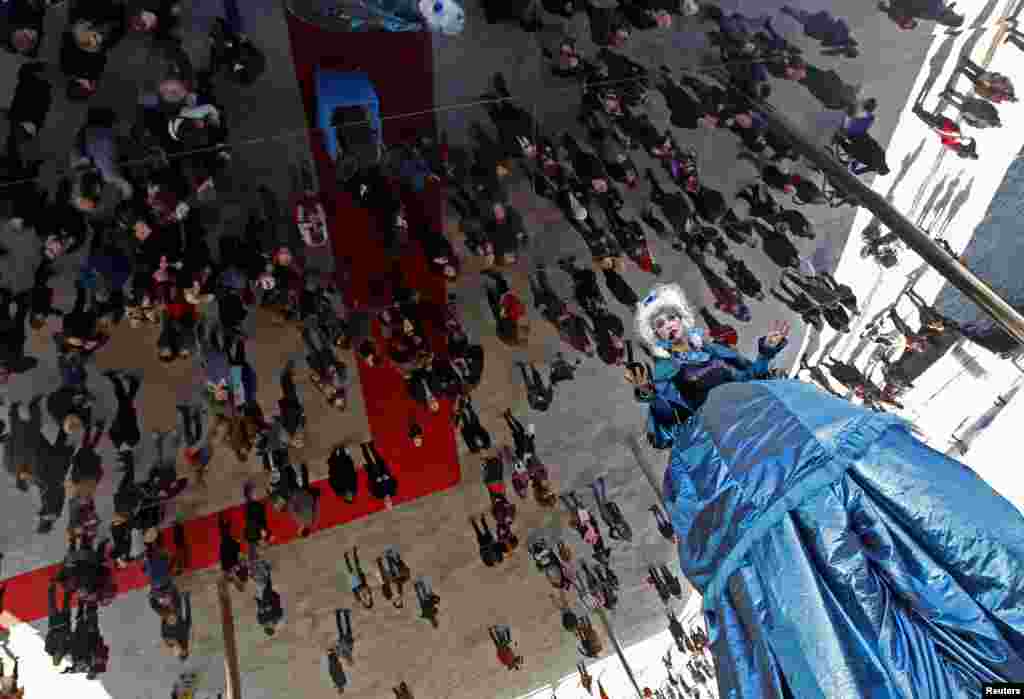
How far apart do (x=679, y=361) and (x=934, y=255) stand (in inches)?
45.8

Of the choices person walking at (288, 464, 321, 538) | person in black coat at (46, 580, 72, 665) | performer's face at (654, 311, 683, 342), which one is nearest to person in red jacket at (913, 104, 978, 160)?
performer's face at (654, 311, 683, 342)

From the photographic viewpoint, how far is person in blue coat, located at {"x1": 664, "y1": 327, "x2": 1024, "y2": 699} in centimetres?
170

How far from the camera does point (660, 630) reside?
812cm

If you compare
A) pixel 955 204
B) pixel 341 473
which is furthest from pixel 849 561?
pixel 955 204

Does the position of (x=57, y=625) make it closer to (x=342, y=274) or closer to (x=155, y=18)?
(x=342, y=274)

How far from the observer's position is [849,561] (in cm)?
179

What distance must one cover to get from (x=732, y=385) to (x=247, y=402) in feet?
12.3

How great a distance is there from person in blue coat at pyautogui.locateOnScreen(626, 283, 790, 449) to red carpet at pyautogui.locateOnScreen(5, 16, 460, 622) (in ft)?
7.38

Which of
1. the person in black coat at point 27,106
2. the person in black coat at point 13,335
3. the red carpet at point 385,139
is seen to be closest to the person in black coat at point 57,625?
the person in black coat at point 13,335

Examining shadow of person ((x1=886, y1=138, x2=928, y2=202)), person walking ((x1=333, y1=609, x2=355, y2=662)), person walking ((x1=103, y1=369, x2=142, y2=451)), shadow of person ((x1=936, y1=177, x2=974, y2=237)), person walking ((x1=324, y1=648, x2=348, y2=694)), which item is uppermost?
shadow of person ((x1=886, y1=138, x2=928, y2=202))

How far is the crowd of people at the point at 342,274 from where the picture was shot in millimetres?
4184

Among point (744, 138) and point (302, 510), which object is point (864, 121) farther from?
point (302, 510)

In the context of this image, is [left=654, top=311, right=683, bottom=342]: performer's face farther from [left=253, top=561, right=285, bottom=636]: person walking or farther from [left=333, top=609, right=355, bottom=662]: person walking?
[left=333, top=609, right=355, bottom=662]: person walking

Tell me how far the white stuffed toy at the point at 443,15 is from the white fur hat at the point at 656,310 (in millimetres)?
2310
